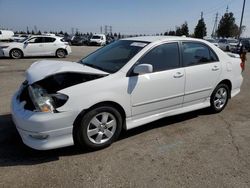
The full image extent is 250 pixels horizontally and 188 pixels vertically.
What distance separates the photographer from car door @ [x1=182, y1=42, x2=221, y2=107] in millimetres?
4645

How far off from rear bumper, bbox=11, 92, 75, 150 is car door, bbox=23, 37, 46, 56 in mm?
13082

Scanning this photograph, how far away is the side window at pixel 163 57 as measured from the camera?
4.20 metres

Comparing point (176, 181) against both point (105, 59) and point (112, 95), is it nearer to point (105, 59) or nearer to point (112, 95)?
point (112, 95)

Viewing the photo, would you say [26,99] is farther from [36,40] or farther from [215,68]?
[36,40]

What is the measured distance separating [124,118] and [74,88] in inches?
37.3

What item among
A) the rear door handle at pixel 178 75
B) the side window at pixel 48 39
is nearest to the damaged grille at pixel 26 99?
the rear door handle at pixel 178 75

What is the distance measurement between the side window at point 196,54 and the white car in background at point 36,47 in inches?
502

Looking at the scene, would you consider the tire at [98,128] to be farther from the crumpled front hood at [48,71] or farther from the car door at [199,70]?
the car door at [199,70]

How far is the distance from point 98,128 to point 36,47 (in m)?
13.4

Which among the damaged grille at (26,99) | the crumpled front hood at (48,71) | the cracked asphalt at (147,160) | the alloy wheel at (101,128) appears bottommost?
the cracked asphalt at (147,160)

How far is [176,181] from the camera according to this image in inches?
120

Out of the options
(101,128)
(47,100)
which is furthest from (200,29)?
(47,100)

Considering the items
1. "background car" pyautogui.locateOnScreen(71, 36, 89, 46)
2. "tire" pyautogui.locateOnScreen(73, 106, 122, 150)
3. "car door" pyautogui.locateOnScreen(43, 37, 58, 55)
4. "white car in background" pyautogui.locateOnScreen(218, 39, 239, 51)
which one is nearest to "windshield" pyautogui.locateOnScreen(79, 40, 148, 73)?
"tire" pyautogui.locateOnScreen(73, 106, 122, 150)

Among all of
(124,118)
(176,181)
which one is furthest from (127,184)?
(124,118)
